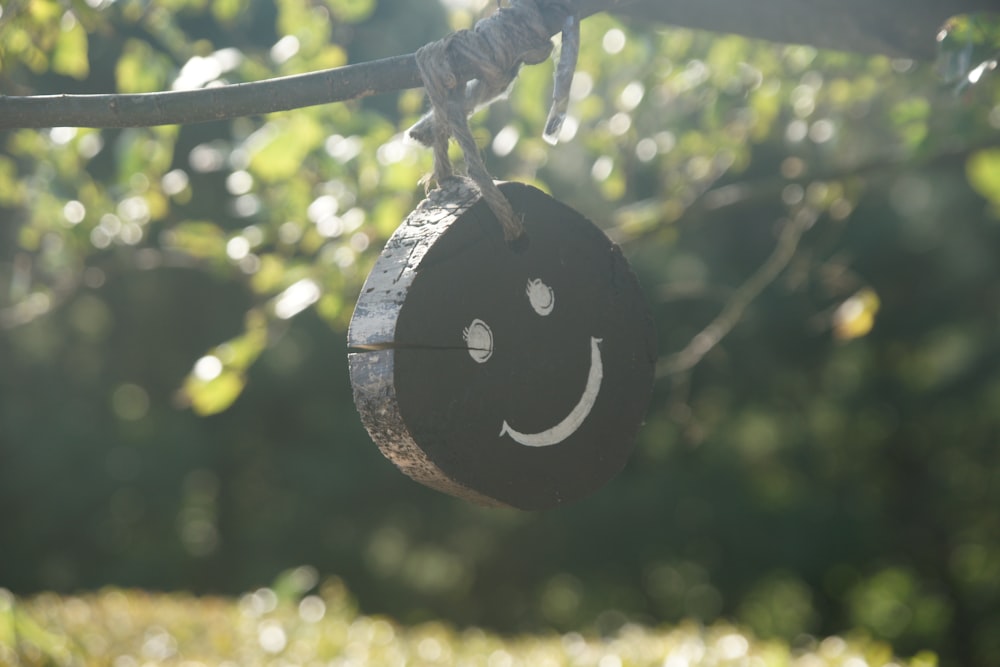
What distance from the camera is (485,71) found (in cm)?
115

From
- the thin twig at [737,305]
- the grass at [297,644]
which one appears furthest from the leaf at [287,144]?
the grass at [297,644]

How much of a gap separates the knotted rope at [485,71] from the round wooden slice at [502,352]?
1.2 inches

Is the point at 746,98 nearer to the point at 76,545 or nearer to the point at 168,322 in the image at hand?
the point at 168,322

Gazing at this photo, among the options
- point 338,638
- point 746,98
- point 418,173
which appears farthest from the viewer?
point 338,638

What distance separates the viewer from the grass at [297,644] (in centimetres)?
268

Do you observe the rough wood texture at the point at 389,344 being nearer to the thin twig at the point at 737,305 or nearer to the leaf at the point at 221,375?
the leaf at the point at 221,375

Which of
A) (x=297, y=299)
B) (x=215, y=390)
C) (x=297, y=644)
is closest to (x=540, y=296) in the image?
(x=297, y=299)

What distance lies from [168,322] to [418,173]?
24.4 ft

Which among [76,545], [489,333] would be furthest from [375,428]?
[76,545]

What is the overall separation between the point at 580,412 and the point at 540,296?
6.2 inches

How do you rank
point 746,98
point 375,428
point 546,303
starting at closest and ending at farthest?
point 375,428 < point 546,303 < point 746,98

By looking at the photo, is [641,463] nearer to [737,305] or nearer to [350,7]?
[737,305]

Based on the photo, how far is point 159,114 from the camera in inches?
43.8

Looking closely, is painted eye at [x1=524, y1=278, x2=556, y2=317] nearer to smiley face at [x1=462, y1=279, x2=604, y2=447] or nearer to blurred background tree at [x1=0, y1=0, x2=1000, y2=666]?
smiley face at [x1=462, y1=279, x2=604, y2=447]
